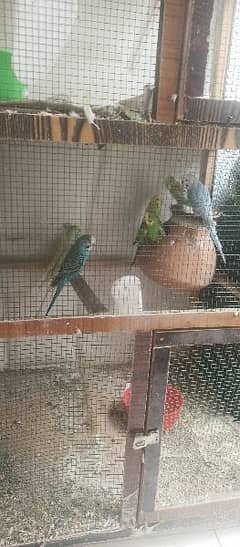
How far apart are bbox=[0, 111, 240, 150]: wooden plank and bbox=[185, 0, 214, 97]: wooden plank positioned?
28 millimetres

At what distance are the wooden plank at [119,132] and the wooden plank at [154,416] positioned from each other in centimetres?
45

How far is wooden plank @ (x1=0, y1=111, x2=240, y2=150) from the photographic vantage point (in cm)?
81

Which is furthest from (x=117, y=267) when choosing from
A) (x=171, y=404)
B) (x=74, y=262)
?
(x=171, y=404)

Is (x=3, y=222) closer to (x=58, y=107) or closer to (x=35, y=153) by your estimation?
(x=35, y=153)

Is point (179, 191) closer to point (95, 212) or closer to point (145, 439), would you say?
point (95, 212)

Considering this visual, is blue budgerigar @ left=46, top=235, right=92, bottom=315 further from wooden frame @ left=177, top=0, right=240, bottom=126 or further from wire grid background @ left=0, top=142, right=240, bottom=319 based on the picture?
wooden frame @ left=177, top=0, right=240, bottom=126

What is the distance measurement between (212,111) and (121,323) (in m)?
0.47

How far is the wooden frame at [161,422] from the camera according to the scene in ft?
3.37

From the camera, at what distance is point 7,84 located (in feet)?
3.10

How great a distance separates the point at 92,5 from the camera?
1281mm

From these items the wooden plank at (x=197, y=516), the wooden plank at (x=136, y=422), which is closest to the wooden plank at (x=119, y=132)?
the wooden plank at (x=136, y=422)

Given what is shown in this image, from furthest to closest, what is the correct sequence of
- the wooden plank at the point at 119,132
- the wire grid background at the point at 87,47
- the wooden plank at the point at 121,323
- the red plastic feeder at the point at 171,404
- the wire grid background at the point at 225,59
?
the red plastic feeder at the point at 171,404 < the wire grid background at the point at 87,47 < the wire grid background at the point at 225,59 < the wooden plank at the point at 121,323 < the wooden plank at the point at 119,132

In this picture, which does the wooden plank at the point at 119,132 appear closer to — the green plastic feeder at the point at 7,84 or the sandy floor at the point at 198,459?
the green plastic feeder at the point at 7,84

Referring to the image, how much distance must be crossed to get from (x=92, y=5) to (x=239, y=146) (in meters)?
0.70
